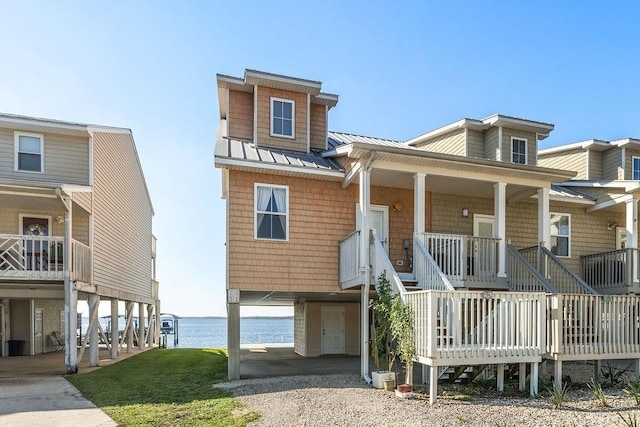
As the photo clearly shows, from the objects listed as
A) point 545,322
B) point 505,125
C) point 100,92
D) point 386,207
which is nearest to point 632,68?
point 505,125

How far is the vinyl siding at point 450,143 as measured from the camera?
49.4ft

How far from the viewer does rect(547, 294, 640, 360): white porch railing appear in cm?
874

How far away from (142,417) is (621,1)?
16974 mm

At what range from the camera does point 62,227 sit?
14922mm

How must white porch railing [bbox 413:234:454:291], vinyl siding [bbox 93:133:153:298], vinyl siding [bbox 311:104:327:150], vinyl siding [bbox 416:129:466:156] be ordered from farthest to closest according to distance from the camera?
vinyl siding [bbox 416:129:466:156] < vinyl siding [bbox 93:133:153:298] < vinyl siding [bbox 311:104:327:150] < white porch railing [bbox 413:234:454:291]

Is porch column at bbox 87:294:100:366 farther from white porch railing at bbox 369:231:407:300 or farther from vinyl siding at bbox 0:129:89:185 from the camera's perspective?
white porch railing at bbox 369:231:407:300

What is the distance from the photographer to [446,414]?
277 inches

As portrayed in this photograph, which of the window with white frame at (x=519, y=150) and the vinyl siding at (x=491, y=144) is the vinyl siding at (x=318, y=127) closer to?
the vinyl siding at (x=491, y=144)

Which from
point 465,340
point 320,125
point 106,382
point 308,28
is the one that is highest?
point 308,28

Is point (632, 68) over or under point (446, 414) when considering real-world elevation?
over

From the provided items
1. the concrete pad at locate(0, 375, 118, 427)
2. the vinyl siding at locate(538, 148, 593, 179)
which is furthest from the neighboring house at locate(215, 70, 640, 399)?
the concrete pad at locate(0, 375, 118, 427)

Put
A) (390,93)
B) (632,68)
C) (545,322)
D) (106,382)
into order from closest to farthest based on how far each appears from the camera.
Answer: (545,322) → (106,382) → (390,93) → (632,68)

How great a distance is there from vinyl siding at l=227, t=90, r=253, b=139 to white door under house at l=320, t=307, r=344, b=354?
22.9 ft

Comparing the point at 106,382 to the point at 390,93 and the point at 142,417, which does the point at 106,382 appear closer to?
the point at 142,417
